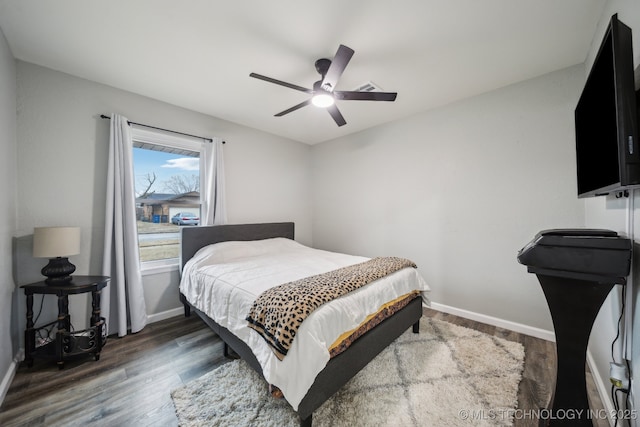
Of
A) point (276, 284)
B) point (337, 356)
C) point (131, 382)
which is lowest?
point (131, 382)

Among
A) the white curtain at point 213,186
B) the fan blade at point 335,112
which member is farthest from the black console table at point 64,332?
the fan blade at point 335,112

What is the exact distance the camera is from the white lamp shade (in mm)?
1985

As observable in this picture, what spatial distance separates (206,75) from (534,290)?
4.07 metres

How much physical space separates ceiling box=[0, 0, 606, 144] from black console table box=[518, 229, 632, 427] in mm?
1619

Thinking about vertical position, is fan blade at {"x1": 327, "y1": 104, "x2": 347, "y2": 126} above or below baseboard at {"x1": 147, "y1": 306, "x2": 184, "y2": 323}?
above

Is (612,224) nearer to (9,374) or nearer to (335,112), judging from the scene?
(335,112)

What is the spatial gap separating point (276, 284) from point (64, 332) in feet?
6.22

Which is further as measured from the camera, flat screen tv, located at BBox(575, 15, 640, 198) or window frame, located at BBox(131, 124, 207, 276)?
window frame, located at BBox(131, 124, 207, 276)

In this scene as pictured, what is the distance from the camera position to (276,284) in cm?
194

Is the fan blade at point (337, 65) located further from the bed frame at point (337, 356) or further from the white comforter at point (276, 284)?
the bed frame at point (337, 356)

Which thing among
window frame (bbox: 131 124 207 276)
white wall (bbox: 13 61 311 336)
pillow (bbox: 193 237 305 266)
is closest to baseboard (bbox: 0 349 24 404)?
white wall (bbox: 13 61 311 336)

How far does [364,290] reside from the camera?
74.4 inches

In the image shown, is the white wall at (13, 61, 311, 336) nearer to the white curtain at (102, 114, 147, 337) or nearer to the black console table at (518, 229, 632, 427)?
the white curtain at (102, 114, 147, 337)

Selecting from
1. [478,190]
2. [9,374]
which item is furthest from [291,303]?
[478,190]
